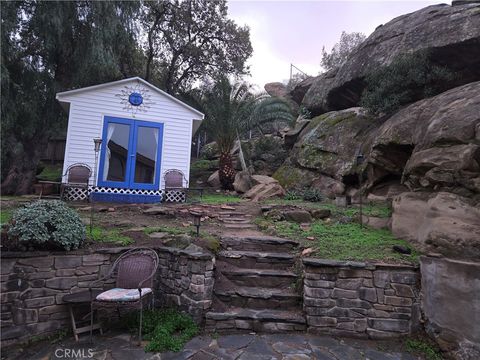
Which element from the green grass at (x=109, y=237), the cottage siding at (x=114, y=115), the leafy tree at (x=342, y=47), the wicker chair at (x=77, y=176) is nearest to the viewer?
the green grass at (x=109, y=237)

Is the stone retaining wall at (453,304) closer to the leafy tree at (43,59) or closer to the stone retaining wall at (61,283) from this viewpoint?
the stone retaining wall at (61,283)

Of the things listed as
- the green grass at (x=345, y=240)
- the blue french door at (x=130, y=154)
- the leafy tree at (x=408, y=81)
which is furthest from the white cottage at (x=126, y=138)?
the leafy tree at (x=408, y=81)

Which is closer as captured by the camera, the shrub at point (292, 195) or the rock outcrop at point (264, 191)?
the shrub at point (292, 195)

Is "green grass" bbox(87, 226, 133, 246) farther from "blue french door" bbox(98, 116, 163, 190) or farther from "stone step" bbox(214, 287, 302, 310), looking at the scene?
"blue french door" bbox(98, 116, 163, 190)

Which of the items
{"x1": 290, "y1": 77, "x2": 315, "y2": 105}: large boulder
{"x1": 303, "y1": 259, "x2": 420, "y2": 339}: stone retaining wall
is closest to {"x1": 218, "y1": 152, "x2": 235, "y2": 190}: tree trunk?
{"x1": 290, "y1": 77, "x2": 315, "y2": 105}: large boulder

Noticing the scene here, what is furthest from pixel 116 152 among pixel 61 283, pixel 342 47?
pixel 342 47

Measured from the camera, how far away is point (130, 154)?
27.7 feet

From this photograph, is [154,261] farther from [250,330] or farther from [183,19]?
[183,19]

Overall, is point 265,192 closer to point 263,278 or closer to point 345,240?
point 345,240

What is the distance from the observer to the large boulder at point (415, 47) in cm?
702

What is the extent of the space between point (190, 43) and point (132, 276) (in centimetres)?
1379

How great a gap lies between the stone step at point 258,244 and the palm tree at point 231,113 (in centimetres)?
625

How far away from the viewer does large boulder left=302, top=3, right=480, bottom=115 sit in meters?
7.02

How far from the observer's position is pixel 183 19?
46.6 ft
